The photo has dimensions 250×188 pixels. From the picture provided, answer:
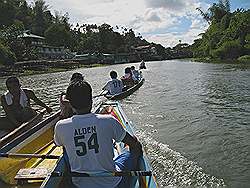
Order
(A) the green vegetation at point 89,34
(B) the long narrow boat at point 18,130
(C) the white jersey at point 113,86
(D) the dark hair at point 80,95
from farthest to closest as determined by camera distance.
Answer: (A) the green vegetation at point 89,34 < (C) the white jersey at point 113,86 < (B) the long narrow boat at point 18,130 < (D) the dark hair at point 80,95

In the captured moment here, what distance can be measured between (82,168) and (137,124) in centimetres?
935

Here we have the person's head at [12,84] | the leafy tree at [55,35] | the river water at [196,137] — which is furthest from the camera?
the leafy tree at [55,35]

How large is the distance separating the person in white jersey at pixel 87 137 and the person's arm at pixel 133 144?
0.36 feet

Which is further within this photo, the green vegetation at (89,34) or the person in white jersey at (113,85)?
the green vegetation at (89,34)

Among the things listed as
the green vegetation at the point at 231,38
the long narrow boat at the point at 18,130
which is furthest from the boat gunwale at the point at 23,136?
the green vegetation at the point at 231,38

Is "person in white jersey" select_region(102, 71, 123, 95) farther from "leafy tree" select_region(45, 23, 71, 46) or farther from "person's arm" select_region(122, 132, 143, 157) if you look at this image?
"leafy tree" select_region(45, 23, 71, 46)

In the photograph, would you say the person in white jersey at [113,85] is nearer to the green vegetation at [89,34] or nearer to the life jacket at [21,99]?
the life jacket at [21,99]

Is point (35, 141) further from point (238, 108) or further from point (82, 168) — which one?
point (238, 108)

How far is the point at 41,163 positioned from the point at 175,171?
3.22m

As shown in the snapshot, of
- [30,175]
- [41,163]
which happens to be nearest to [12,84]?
[41,163]

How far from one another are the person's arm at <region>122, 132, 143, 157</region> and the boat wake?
2.74 metres

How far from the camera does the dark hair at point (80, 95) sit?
4.01 meters

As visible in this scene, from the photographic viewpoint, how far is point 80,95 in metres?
4.02

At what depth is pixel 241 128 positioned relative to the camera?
465 inches
